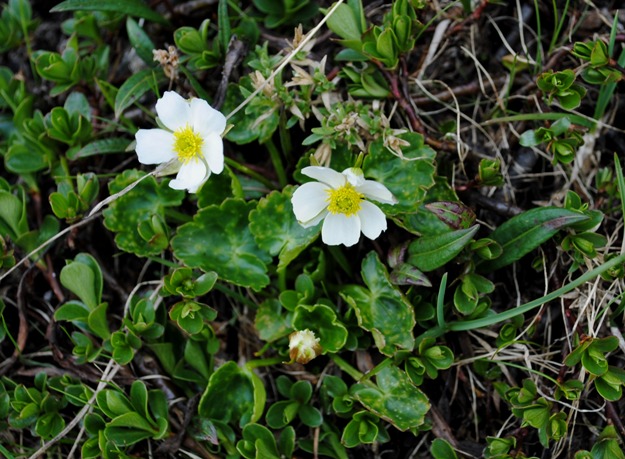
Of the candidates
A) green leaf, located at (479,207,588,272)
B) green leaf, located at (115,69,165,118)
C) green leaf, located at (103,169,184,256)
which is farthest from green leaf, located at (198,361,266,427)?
green leaf, located at (115,69,165,118)

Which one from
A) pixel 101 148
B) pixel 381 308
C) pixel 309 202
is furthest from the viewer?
pixel 101 148

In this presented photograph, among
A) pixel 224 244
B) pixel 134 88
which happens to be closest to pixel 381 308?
pixel 224 244

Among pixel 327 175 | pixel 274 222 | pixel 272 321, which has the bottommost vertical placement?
pixel 272 321

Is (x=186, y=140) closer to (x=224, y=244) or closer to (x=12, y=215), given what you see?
(x=224, y=244)

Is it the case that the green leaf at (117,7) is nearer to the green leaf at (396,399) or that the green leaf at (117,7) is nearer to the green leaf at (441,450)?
the green leaf at (396,399)

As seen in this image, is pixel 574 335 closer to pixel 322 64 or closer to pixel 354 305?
pixel 354 305

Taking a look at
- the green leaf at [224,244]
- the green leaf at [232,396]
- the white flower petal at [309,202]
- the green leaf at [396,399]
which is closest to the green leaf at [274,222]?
the green leaf at [224,244]

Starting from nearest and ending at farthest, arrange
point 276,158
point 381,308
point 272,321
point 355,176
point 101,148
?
point 355,176 → point 381,308 → point 272,321 → point 276,158 → point 101,148
